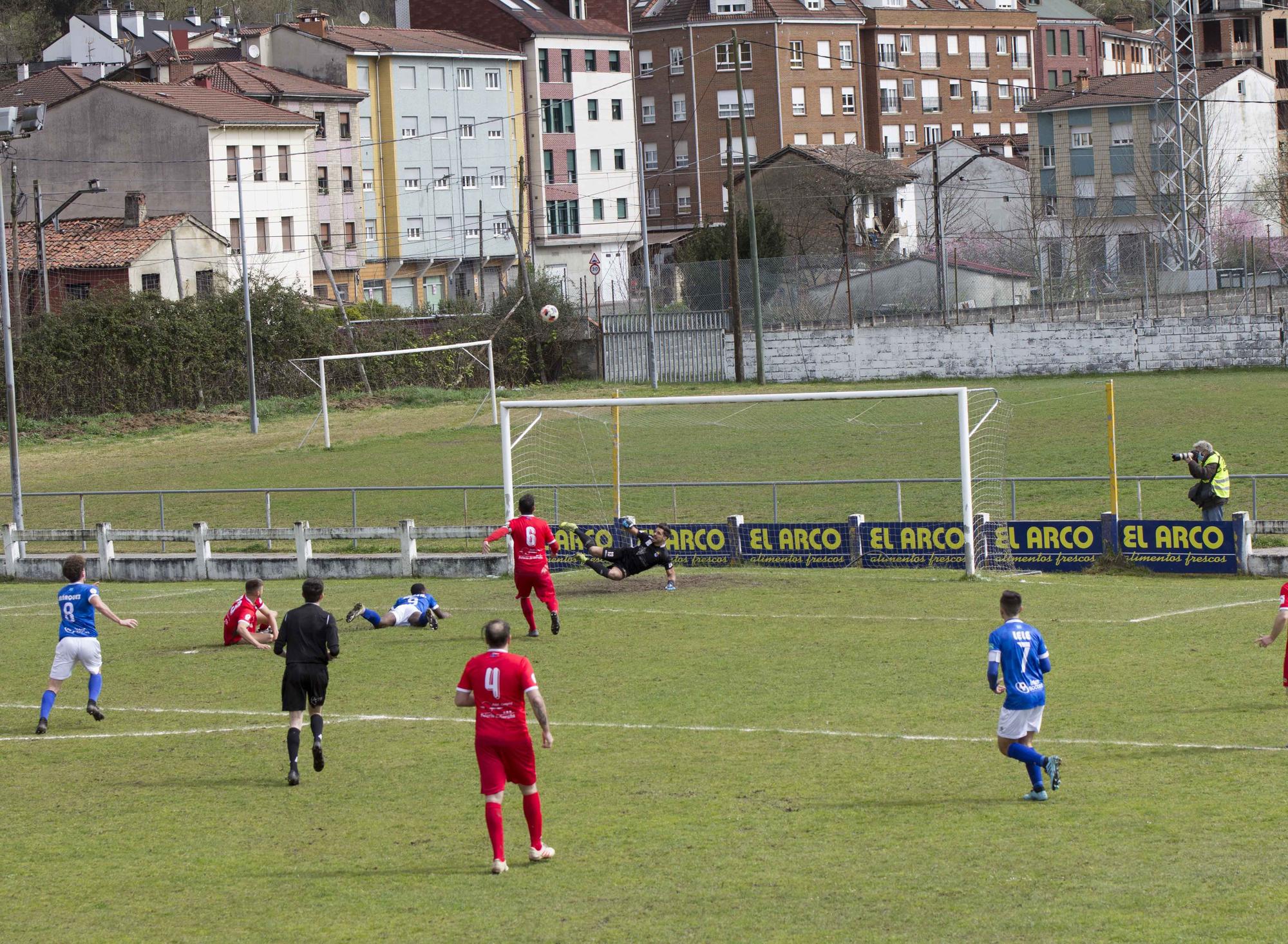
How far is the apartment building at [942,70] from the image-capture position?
110 metres

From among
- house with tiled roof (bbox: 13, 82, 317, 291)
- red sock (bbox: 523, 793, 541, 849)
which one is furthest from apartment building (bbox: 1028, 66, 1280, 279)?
red sock (bbox: 523, 793, 541, 849)

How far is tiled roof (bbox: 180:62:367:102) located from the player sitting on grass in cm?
6019

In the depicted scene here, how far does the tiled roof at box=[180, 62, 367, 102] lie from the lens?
7612 cm

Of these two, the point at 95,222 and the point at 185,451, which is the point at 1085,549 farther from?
the point at 95,222

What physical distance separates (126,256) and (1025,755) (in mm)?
59419

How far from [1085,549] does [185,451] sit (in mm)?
31580

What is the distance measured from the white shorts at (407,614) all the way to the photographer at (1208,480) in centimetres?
1227

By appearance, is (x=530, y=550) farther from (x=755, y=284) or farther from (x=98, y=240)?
(x=98, y=240)

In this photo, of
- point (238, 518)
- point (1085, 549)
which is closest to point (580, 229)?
point (238, 518)

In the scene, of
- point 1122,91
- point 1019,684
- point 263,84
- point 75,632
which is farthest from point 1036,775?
point 1122,91

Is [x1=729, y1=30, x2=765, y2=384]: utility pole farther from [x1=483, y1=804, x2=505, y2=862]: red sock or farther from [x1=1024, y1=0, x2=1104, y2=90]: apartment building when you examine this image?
[x1=1024, y1=0, x2=1104, y2=90]: apartment building

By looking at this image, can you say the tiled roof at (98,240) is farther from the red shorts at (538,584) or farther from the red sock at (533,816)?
the red sock at (533,816)

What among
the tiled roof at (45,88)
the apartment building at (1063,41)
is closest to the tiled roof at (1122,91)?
the apartment building at (1063,41)

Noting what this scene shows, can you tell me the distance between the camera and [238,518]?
34562 millimetres
